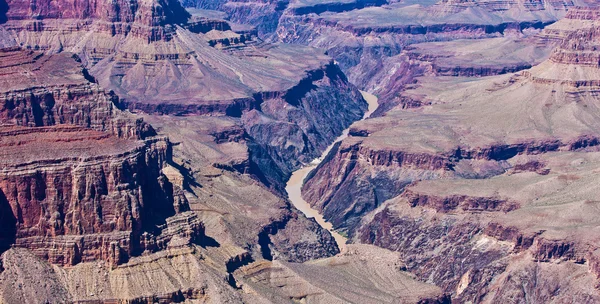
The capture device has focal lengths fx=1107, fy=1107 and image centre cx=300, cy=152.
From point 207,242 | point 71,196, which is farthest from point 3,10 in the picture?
point 71,196

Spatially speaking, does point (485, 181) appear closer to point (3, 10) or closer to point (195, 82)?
point (195, 82)

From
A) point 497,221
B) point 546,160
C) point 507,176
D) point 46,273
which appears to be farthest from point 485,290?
point 46,273

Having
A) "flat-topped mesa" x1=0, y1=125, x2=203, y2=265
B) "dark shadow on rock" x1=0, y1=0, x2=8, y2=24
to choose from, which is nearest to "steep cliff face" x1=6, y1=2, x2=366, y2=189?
"dark shadow on rock" x1=0, y1=0, x2=8, y2=24

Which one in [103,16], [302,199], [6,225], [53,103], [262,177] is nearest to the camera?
[6,225]

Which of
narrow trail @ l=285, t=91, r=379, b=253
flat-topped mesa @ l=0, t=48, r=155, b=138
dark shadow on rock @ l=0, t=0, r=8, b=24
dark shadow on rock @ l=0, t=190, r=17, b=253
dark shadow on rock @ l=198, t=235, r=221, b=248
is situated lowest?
narrow trail @ l=285, t=91, r=379, b=253

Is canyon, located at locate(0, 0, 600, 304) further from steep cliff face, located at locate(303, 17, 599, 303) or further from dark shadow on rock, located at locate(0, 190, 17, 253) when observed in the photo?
steep cliff face, located at locate(303, 17, 599, 303)

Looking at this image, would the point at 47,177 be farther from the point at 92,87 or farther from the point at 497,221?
the point at 497,221
